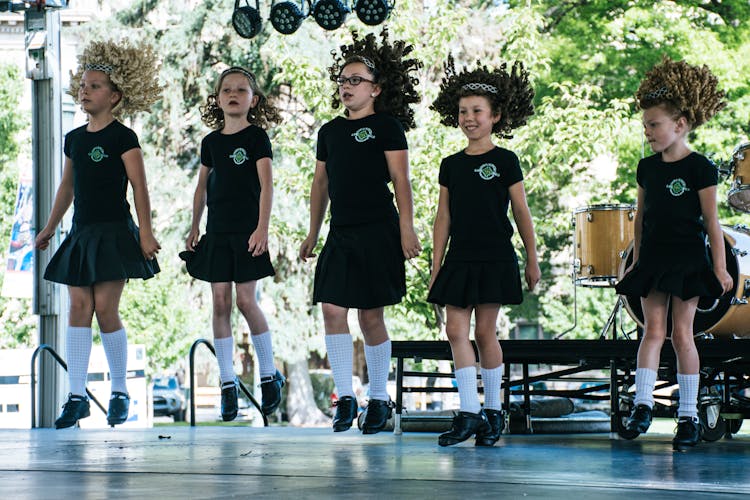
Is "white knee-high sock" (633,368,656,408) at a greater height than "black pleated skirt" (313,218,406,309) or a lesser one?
lesser

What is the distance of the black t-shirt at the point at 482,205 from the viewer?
5637 mm

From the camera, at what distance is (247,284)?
6480 millimetres

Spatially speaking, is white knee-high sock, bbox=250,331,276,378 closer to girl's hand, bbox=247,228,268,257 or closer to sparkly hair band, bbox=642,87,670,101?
girl's hand, bbox=247,228,268,257

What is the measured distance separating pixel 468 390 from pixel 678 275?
1151mm

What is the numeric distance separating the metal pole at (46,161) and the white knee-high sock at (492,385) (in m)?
4.28

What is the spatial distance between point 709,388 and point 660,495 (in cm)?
393

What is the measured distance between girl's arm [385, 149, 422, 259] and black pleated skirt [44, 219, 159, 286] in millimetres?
1472

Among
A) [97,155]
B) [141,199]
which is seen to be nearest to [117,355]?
[141,199]

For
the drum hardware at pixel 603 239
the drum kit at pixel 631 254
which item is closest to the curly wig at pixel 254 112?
the drum kit at pixel 631 254

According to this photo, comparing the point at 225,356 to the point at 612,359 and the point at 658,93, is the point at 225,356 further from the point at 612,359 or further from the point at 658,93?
the point at 658,93

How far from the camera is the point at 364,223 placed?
5.79 metres

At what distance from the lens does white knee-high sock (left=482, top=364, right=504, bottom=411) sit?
18.9 ft

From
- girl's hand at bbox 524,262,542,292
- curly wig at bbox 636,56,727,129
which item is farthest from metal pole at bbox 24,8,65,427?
curly wig at bbox 636,56,727,129

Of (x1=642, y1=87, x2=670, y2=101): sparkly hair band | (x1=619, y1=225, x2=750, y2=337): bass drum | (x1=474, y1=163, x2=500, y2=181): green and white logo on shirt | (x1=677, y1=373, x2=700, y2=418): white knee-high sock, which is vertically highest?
(x1=642, y1=87, x2=670, y2=101): sparkly hair band
